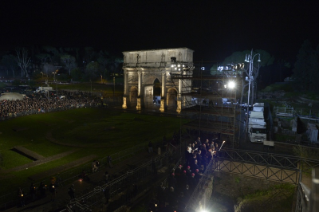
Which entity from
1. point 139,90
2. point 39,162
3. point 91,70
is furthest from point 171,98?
point 91,70

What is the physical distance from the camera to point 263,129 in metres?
20.6

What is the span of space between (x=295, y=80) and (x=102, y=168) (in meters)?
46.4

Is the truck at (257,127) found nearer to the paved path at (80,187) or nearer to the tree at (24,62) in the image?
the paved path at (80,187)

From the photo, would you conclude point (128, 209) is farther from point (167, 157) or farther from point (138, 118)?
point (138, 118)

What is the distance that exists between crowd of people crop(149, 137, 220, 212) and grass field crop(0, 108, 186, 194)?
8.10 meters

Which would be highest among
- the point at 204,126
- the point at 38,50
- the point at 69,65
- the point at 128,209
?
the point at 38,50

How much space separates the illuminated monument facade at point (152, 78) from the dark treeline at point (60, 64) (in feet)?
109

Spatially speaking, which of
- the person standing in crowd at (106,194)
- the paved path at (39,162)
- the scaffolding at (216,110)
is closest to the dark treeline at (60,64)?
the paved path at (39,162)

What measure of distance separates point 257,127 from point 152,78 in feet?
83.5

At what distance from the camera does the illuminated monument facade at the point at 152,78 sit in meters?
37.8

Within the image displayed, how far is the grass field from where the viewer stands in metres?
16.5

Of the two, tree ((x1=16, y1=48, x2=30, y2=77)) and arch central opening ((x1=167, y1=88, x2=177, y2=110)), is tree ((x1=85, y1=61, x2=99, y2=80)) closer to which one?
tree ((x1=16, y1=48, x2=30, y2=77))

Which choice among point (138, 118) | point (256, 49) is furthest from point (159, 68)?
point (256, 49)

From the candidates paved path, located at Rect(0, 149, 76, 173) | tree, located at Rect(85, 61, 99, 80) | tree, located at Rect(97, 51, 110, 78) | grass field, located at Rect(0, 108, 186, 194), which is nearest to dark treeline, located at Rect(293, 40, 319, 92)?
grass field, located at Rect(0, 108, 186, 194)
